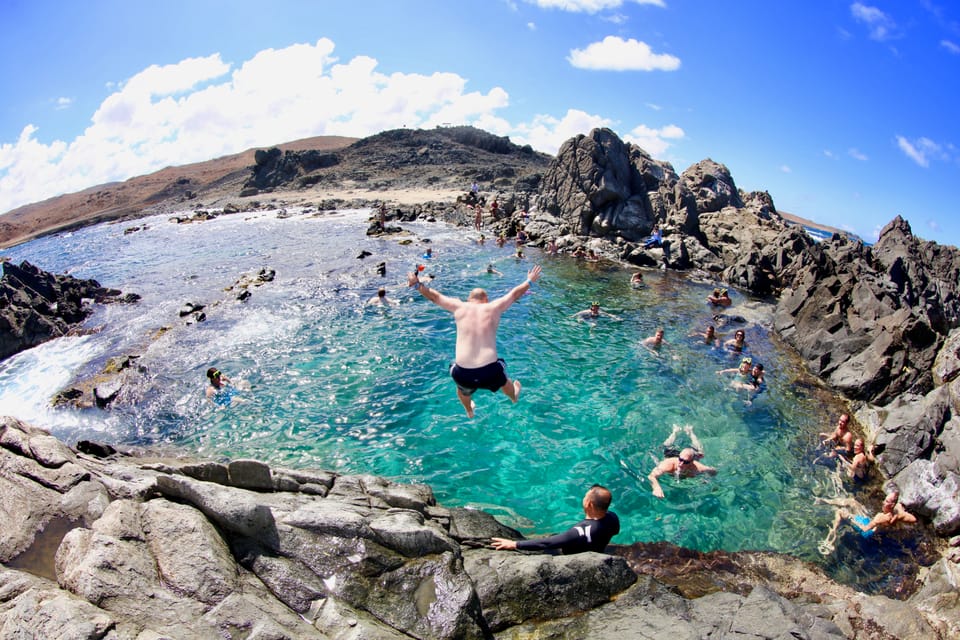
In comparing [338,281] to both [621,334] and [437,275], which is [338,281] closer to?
[437,275]

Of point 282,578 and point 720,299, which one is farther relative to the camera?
point 720,299

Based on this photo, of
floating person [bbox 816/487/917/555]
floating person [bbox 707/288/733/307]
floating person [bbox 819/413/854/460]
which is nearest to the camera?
floating person [bbox 816/487/917/555]

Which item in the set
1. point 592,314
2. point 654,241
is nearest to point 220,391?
point 592,314

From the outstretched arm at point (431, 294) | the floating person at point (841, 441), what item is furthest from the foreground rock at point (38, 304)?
the floating person at point (841, 441)

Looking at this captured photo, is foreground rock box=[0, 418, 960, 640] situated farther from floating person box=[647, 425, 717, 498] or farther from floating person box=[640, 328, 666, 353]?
floating person box=[640, 328, 666, 353]

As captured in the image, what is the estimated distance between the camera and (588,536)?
21.7 feet

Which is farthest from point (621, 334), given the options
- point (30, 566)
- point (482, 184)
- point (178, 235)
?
point (482, 184)

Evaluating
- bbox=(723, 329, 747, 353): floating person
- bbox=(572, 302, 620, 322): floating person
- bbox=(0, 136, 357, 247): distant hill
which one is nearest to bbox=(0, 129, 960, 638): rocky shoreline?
bbox=(723, 329, 747, 353): floating person

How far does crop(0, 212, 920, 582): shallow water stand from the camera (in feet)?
34.2

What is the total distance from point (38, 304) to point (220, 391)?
15135 millimetres

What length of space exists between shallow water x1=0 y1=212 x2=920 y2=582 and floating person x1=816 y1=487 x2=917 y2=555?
232 millimetres

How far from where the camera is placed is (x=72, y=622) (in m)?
3.67

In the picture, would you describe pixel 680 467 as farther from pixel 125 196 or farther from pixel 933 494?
pixel 125 196

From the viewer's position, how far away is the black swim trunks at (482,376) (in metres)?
7.77
